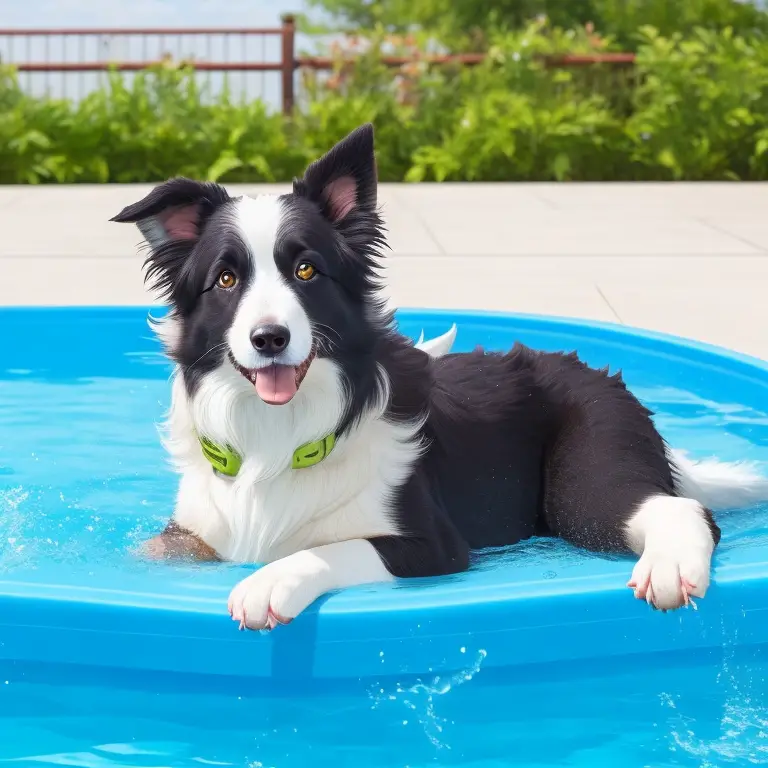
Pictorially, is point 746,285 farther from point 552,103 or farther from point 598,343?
point 552,103

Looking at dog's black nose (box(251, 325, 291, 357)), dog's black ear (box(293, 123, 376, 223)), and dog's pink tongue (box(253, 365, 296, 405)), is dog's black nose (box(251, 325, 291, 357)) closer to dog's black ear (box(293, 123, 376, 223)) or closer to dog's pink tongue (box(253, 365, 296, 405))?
dog's pink tongue (box(253, 365, 296, 405))

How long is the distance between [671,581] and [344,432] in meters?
1.07

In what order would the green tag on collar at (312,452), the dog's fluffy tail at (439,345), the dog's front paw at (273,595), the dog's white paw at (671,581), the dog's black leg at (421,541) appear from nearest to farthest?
the dog's front paw at (273,595) → the dog's white paw at (671,581) → the dog's black leg at (421,541) → the green tag on collar at (312,452) → the dog's fluffy tail at (439,345)

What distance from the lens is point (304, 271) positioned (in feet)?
11.9

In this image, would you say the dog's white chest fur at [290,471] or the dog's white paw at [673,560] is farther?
Answer: the dog's white chest fur at [290,471]

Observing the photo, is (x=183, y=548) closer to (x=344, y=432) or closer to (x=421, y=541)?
(x=344, y=432)

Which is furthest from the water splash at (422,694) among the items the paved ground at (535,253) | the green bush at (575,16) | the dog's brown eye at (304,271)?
the green bush at (575,16)

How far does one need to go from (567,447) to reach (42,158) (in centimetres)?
1221

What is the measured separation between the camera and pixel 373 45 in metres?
17.2

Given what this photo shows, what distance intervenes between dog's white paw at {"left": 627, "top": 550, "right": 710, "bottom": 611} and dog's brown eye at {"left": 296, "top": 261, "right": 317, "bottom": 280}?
1.23m

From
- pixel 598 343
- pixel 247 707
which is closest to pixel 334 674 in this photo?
pixel 247 707

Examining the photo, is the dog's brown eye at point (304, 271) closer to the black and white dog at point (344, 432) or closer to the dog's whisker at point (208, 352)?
the black and white dog at point (344, 432)

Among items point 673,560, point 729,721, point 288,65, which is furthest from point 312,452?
point 288,65

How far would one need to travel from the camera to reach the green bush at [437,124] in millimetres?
15367
